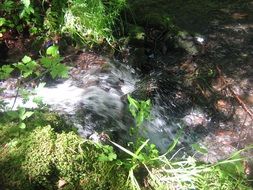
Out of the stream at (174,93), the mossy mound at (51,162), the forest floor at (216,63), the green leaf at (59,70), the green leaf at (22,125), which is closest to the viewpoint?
the mossy mound at (51,162)

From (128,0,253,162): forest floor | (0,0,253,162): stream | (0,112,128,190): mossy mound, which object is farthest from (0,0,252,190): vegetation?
(128,0,253,162): forest floor

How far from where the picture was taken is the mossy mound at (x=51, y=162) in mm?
2150

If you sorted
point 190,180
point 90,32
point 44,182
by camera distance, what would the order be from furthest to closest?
point 90,32, point 190,180, point 44,182

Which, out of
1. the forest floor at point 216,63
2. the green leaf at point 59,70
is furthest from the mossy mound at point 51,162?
the forest floor at point 216,63

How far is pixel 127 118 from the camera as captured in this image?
11.8 ft

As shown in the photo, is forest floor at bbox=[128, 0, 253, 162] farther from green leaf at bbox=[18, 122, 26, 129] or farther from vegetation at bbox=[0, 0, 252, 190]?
green leaf at bbox=[18, 122, 26, 129]

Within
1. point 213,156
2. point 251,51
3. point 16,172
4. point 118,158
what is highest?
point 16,172

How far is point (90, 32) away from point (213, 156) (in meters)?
2.22

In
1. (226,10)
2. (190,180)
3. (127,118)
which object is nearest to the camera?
(190,180)

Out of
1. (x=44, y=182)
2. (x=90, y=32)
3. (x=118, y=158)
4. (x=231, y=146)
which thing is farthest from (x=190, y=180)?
(x=90, y=32)

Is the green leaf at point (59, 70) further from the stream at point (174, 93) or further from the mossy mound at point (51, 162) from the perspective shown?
the stream at point (174, 93)

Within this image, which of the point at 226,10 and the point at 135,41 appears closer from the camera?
the point at 135,41

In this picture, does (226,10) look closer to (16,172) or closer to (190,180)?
(190,180)

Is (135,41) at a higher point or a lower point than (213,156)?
higher
